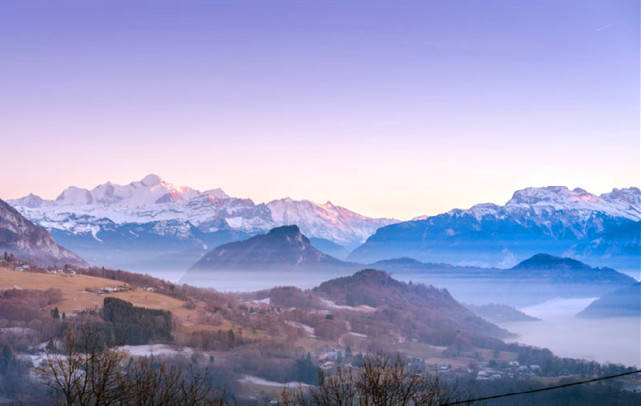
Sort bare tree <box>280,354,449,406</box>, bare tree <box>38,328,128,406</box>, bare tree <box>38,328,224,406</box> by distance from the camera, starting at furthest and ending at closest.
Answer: bare tree <box>280,354,449,406</box>
bare tree <box>38,328,224,406</box>
bare tree <box>38,328,128,406</box>

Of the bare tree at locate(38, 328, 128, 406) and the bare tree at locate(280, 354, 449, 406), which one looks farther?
the bare tree at locate(280, 354, 449, 406)

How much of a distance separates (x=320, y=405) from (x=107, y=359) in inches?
666

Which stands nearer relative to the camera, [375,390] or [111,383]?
[375,390]

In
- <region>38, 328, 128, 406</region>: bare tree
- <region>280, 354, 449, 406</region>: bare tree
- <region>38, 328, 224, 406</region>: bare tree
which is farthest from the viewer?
<region>280, 354, 449, 406</region>: bare tree

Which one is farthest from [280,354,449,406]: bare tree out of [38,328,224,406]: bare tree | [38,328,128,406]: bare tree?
[38,328,128,406]: bare tree

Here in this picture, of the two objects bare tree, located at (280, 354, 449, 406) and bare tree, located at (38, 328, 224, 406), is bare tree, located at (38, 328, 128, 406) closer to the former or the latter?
bare tree, located at (38, 328, 224, 406)

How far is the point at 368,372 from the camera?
4966 cm

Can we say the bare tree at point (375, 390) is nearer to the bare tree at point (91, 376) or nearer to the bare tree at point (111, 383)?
the bare tree at point (111, 383)

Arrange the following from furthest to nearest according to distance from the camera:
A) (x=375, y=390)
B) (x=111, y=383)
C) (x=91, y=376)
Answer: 1. (x=91, y=376)
2. (x=111, y=383)
3. (x=375, y=390)

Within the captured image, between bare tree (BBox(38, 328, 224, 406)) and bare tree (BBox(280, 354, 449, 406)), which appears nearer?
bare tree (BBox(38, 328, 224, 406))

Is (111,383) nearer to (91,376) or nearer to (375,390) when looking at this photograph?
(91,376)

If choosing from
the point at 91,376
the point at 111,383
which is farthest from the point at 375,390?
the point at 91,376

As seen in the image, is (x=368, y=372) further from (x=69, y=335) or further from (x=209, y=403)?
(x=69, y=335)

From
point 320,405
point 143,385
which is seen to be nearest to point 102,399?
point 143,385
